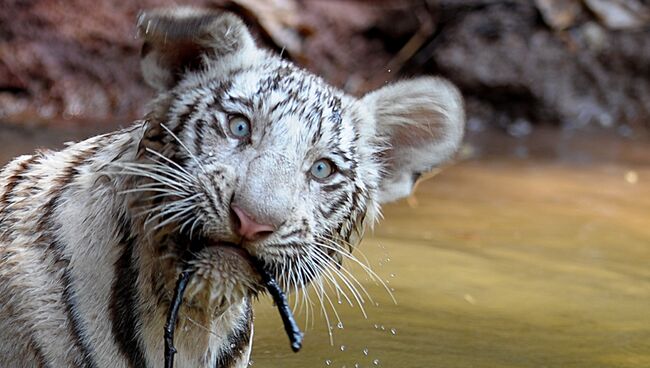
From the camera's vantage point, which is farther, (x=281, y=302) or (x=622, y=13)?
(x=622, y=13)

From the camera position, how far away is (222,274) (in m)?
2.50

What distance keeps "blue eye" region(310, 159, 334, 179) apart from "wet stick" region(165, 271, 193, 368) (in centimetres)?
39

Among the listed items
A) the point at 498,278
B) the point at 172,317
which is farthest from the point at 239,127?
the point at 498,278

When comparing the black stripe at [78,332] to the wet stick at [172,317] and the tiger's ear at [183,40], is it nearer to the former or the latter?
the wet stick at [172,317]

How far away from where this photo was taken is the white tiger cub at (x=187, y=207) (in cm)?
249

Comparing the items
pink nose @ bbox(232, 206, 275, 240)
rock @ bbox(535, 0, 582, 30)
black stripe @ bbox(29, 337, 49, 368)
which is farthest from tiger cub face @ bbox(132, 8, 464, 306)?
rock @ bbox(535, 0, 582, 30)

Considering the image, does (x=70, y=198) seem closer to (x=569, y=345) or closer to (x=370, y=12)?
(x=569, y=345)

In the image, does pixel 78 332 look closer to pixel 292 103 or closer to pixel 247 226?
pixel 247 226

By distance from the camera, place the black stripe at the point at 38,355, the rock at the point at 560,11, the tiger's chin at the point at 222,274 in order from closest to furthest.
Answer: the tiger's chin at the point at 222,274, the black stripe at the point at 38,355, the rock at the point at 560,11

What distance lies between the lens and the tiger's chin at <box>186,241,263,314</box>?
8.07 feet

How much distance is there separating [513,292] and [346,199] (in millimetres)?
1831

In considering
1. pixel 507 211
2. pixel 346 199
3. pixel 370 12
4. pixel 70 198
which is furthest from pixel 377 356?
pixel 370 12

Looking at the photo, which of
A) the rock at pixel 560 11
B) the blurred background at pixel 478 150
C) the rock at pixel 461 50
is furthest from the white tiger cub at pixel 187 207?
the rock at pixel 560 11

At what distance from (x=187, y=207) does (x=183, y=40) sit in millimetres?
485
